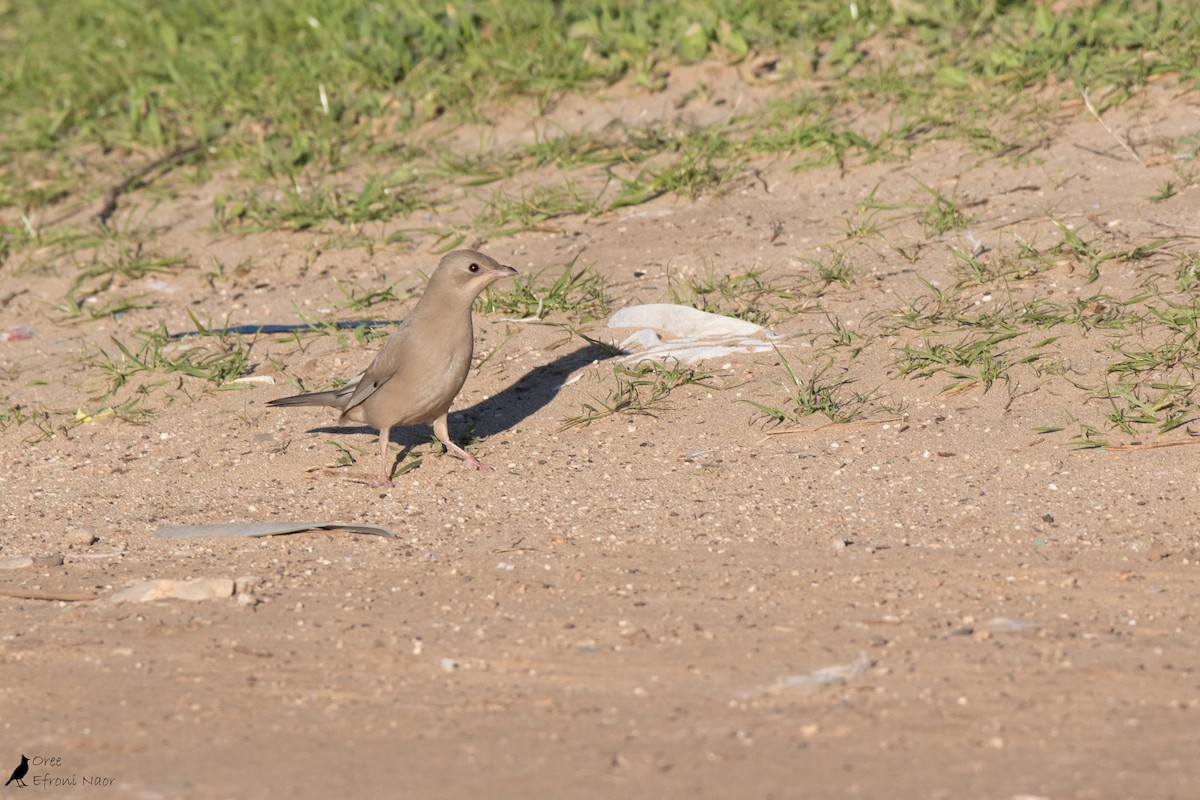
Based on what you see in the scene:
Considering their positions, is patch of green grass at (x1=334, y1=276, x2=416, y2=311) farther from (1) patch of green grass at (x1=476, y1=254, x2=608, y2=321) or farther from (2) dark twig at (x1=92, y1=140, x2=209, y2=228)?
(2) dark twig at (x1=92, y1=140, x2=209, y2=228)

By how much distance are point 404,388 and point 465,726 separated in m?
2.29

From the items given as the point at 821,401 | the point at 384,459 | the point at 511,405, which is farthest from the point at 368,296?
the point at 821,401

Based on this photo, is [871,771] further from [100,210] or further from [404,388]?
[100,210]

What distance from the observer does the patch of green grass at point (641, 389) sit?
6090 mm

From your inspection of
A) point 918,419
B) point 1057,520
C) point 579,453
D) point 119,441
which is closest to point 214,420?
point 119,441

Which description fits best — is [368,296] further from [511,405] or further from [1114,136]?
[1114,136]

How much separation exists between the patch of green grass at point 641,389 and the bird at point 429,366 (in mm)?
554

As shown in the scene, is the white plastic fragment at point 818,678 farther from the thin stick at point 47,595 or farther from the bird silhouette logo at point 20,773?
the thin stick at point 47,595

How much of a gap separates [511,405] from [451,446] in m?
0.55

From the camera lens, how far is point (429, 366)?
574 cm

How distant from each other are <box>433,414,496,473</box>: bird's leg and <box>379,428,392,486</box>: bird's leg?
20 cm

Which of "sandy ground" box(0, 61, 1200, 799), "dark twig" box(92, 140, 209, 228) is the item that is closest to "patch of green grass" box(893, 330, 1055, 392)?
"sandy ground" box(0, 61, 1200, 799)

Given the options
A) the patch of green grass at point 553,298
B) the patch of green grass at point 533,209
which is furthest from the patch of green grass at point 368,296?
the patch of green grass at point 533,209

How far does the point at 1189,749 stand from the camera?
Answer: 3.34 m
